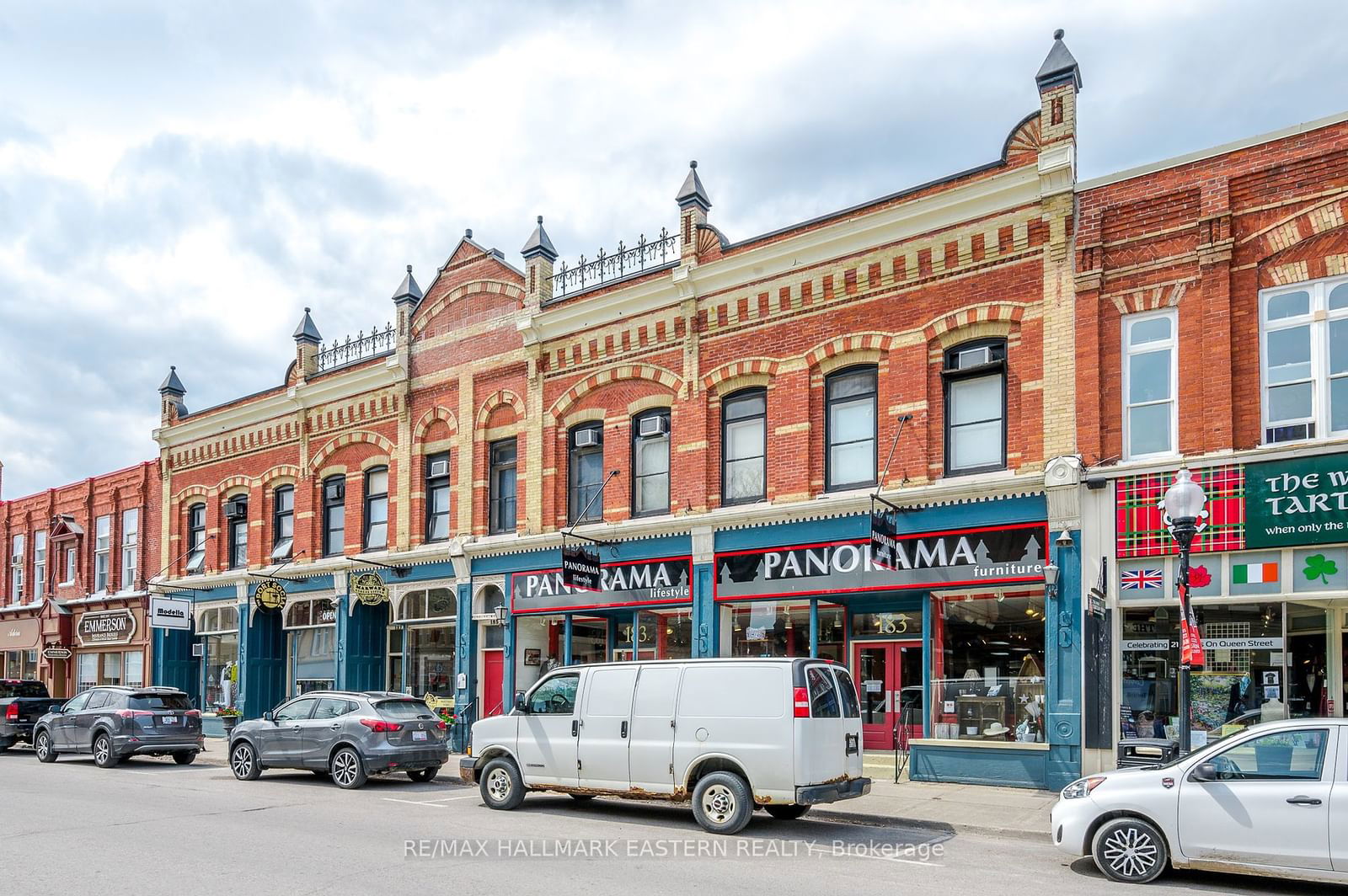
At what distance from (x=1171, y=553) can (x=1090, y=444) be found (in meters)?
1.80

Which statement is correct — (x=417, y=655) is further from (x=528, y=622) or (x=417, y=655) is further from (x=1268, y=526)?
(x=1268, y=526)

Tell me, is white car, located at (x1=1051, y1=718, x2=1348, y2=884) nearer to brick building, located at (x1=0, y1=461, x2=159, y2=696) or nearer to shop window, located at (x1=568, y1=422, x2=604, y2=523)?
shop window, located at (x1=568, y1=422, x2=604, y2=523)

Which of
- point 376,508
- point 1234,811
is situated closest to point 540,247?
point 376,508

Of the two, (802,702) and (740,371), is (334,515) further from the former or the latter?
(802,702)

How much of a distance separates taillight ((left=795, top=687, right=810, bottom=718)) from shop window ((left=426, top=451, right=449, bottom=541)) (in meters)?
14.0

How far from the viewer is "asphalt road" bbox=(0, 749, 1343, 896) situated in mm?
9570

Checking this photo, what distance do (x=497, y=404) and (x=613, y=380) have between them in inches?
128

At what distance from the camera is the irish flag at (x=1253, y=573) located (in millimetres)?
14461

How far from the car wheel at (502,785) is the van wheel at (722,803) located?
2706mm

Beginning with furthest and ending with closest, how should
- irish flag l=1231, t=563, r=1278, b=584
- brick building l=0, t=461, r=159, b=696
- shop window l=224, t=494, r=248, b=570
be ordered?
brick building l=0, t=461, r=159, b=696 → shop window l=224, t=494, r=248, b=570 → irish flag l=1231, t=563, r=1278, b=584

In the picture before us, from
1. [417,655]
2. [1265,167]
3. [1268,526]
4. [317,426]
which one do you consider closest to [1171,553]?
[1268,526]

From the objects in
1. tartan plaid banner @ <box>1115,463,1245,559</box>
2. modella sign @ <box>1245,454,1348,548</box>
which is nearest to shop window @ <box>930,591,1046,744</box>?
tartan plaid banner @ <box>1115,463,1245,559</box>

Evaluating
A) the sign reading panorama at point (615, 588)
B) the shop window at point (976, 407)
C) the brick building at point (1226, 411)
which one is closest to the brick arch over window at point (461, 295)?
the sign reading panorama at point (615, 588)

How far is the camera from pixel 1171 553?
591 inches
